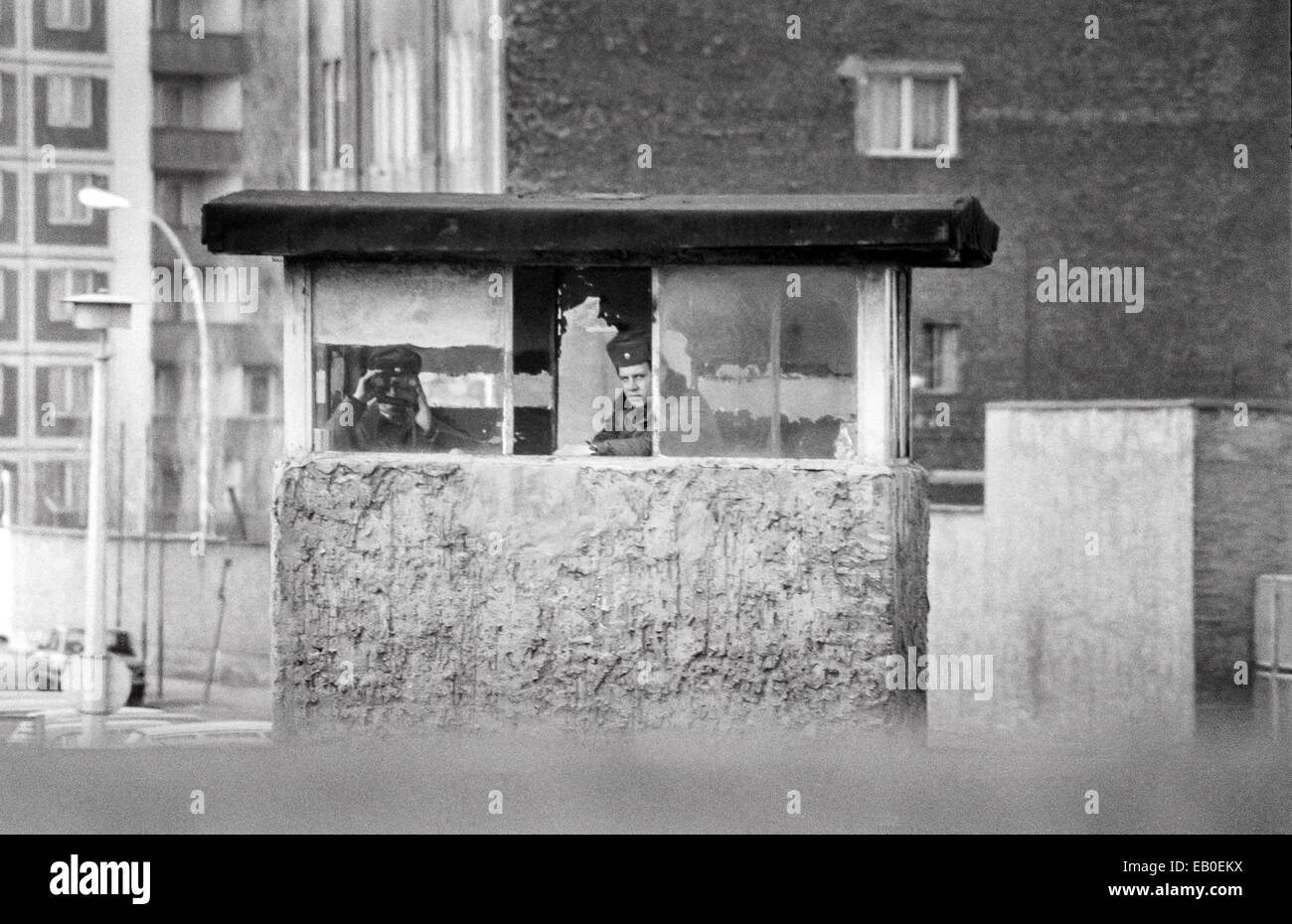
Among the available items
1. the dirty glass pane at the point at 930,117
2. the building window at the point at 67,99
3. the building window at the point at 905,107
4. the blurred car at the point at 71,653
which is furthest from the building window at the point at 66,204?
the dirty glass pane at the point at 930,117

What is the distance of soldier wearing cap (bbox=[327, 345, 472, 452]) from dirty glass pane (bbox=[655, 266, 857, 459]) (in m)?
0.80

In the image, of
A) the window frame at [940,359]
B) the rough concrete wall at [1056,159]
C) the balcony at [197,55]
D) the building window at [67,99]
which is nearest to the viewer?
the rough concrete wall at [1056,159]

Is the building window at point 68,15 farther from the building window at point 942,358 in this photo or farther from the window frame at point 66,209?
the building window at point 942,358

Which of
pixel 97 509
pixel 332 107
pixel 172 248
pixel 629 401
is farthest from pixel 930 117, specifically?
pixel 172 248

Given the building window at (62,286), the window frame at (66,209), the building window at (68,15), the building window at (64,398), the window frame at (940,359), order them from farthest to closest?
the window frame at (66,209), the building window at (62,286), the building window at (68,15), the building window at (64,398), the window frame at (940,359)

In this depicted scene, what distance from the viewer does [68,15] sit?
123 feet

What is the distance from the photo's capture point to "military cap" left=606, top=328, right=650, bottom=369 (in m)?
7.63

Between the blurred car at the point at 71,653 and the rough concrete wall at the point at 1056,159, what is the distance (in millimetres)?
6999

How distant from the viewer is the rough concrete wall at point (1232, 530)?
43.5 feet

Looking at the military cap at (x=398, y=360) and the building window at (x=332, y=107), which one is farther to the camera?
the building window at (x=332, y=107)

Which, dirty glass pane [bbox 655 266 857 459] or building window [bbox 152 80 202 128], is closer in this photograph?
dirty glass pane [bbox 655 266 857 459]

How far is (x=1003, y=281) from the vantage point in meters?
21.9
